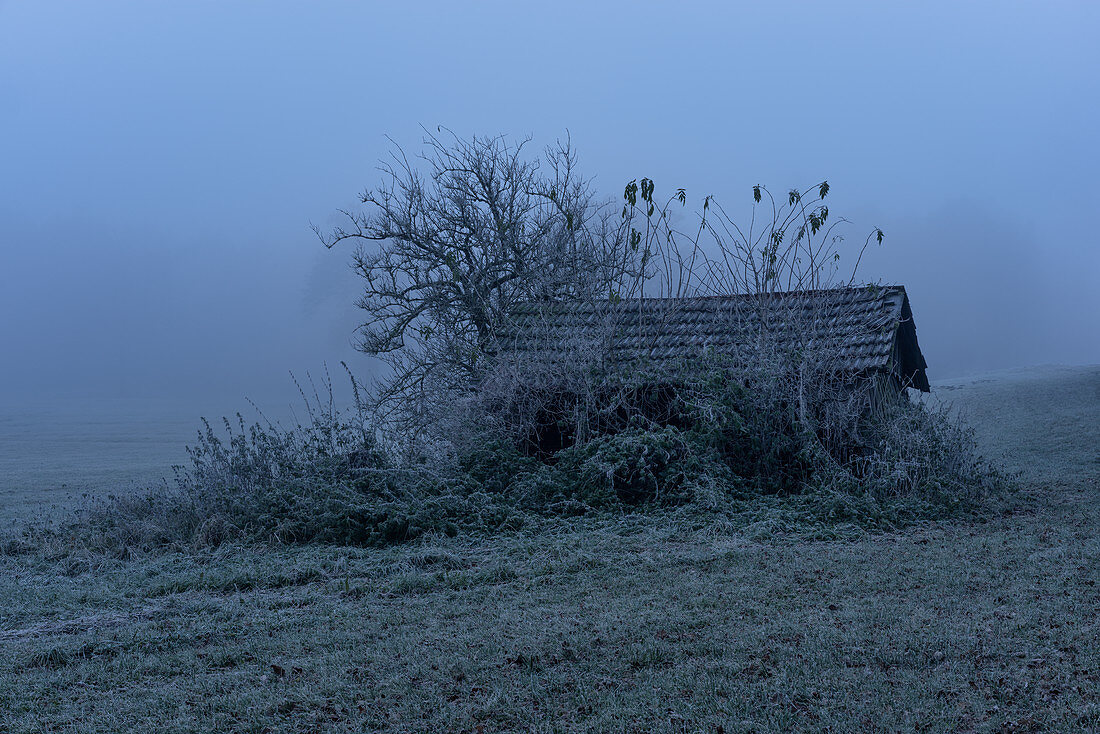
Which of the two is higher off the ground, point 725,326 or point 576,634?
point 725,326

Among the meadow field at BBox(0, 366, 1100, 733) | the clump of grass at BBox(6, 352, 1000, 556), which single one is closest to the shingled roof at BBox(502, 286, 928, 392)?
the clump of grass at BBox(6, 352, 1000, 556)

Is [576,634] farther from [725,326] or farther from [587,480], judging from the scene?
[725,326]

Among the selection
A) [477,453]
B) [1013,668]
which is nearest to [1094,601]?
[1013,668]

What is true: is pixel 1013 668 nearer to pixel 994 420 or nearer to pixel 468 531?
pixel 468 531

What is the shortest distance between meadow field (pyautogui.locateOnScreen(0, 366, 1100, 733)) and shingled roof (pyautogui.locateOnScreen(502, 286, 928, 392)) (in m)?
4.55

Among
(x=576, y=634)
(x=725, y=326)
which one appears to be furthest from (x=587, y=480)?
(x=576, y=634)

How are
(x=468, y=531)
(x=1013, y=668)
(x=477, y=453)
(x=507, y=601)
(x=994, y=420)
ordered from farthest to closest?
1. (x=994, y=420)
2. (x=477, y=453)
3. (x=468, y=531)
4. (x=507, y=601)
5. (x=1013, y=668)

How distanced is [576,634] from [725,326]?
10305 millimetres

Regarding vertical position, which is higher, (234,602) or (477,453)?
(477,453)

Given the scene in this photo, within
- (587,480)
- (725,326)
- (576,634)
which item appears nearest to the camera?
(576,634)

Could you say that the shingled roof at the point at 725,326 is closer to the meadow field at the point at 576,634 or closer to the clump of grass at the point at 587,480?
the clump of grass at the point at 587,480

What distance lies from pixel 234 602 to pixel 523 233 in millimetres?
14011

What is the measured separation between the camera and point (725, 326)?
15.8 meters

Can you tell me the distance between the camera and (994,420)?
89.8 ft
